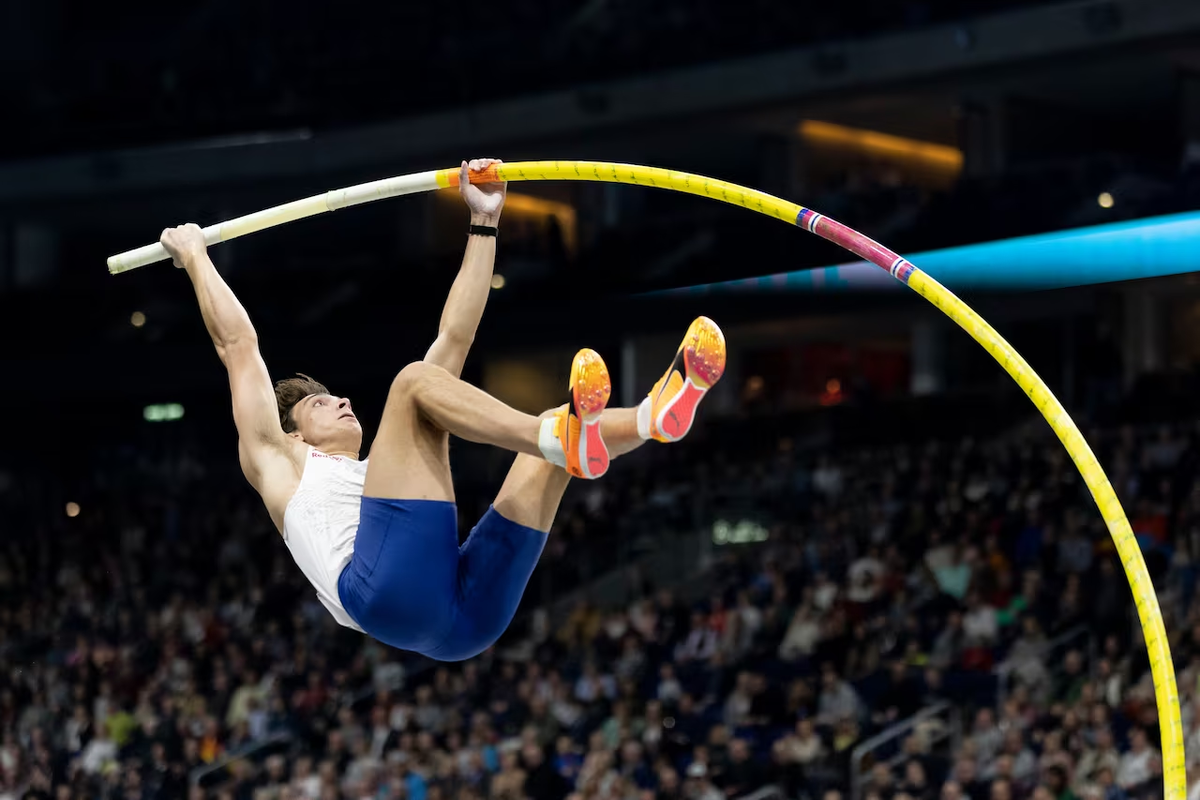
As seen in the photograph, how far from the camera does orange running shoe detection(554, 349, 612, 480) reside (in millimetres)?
5719

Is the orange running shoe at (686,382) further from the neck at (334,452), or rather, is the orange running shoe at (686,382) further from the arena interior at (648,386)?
the arena interior at (648,386)

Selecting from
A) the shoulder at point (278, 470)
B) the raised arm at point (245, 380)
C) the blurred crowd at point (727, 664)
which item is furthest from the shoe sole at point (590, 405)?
the blurred crowd at point (727, 664)

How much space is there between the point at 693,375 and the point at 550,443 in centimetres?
55

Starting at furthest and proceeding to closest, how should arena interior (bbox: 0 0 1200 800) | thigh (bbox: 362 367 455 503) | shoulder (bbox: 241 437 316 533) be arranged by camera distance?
1. arena interior (bbox: 0 0 1200 800)
2. shoulder (bbox: 241 437 316 533)
3. thigh (bbox: 362 367 455 503)

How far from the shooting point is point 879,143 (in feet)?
75.9

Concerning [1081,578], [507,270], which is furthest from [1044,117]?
[1081,578]

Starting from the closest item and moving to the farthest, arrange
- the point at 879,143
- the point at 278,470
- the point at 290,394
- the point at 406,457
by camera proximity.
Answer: the point at 406,457 < the point at 278,470 < the point at 290,394 < the point at 879,143

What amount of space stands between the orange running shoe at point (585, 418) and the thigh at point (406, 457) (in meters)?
0.65

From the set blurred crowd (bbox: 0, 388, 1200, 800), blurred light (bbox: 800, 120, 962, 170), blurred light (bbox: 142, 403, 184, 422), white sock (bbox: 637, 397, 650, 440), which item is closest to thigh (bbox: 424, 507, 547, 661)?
white sock (bbox: 637, 397, 650, 440)

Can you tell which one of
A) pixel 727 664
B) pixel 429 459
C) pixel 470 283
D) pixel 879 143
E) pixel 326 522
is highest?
pixel 879 143

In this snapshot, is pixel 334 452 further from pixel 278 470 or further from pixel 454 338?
pixel 454 338

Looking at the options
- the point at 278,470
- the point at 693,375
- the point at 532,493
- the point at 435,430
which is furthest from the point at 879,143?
the point at 693,375

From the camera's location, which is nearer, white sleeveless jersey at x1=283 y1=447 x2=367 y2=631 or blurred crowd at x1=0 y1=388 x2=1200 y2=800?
white sleeveless jersey at x1=283 y1=447 x2=367 y2=631

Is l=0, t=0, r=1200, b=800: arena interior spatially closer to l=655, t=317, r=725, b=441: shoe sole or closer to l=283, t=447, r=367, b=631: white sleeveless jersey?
l=283, t=447, r=367, b=631: white sleeveless jersey
